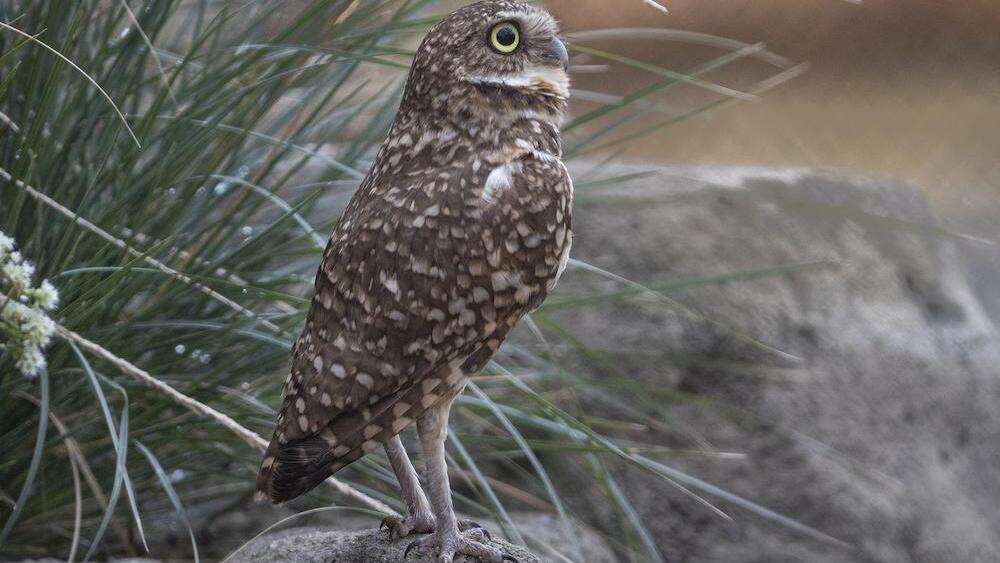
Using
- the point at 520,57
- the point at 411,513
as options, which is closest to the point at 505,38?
the point at 520,57

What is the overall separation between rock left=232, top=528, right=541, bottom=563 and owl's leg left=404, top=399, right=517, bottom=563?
0.03 metres

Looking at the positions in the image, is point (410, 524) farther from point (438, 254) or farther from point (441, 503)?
point (438, 254)

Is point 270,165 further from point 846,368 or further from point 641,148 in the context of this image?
point 641,148

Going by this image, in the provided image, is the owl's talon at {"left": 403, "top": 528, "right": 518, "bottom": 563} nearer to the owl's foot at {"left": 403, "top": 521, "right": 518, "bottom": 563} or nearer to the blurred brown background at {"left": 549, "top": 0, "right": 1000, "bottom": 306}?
the owl's foot at {"left": 403, "top": 521, "right": 518, "bottom": 563}

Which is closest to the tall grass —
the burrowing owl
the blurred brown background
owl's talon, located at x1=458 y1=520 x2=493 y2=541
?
owl's talon, located at x1=458 y1=520 x2=493 y2=541

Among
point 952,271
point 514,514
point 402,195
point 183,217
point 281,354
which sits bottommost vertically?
point 514,514

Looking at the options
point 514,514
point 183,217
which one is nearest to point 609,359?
point 514,514

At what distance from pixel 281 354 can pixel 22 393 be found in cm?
49

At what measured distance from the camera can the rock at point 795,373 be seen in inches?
126

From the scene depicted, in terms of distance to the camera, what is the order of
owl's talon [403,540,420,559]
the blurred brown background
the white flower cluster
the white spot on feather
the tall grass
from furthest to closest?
the blurred brown background, the tall grass, owl's talon [403,540,420,559], the white spot on feather, the white flower cluster

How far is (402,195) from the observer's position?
70.9 inches

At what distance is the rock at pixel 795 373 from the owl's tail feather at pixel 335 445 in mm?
1356

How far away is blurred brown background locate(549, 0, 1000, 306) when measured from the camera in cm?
436

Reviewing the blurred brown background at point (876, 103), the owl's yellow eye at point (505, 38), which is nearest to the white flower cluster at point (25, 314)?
the owl's yellow eye at point (505, 38)
